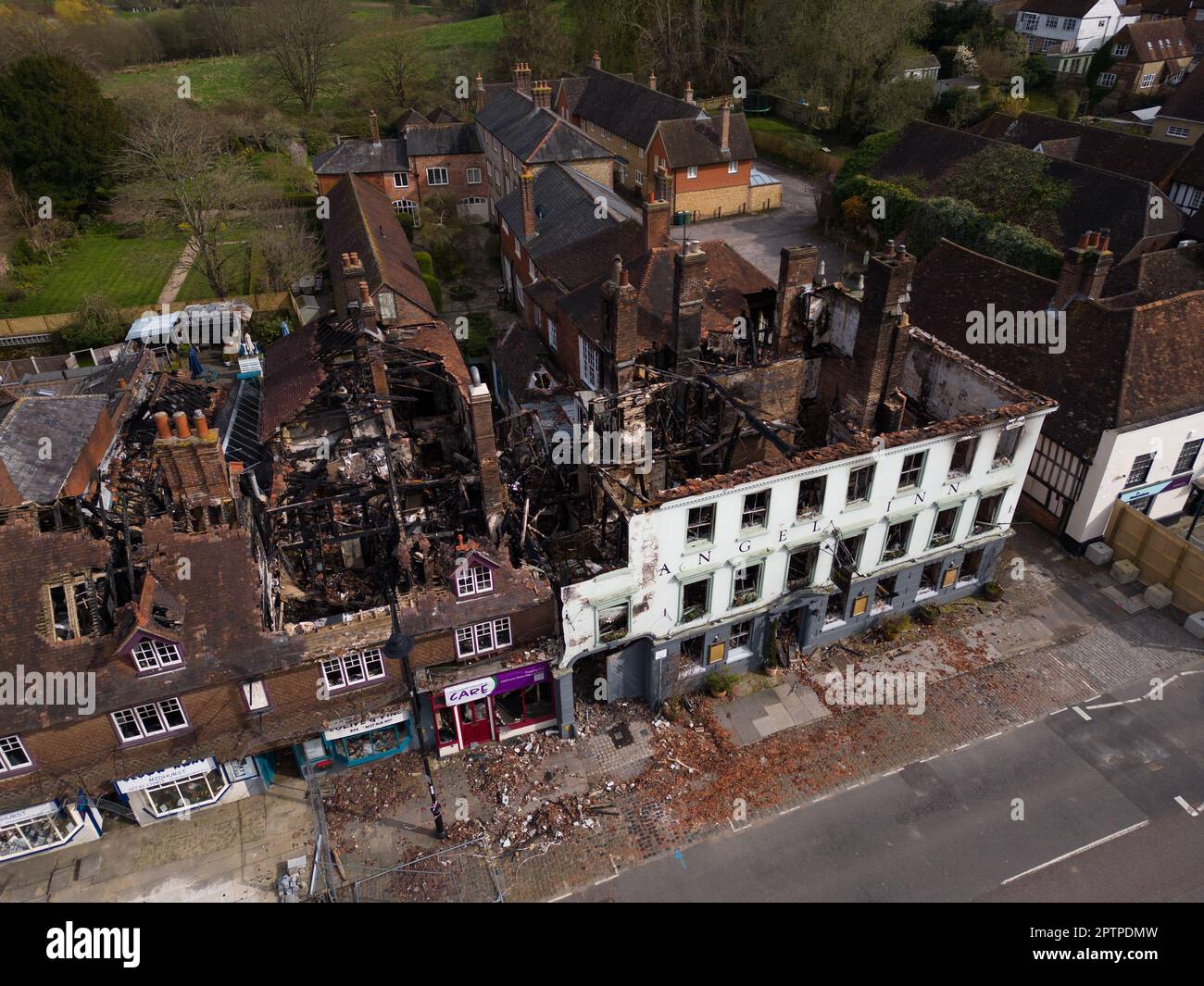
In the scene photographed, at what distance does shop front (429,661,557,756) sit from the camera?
22.9 metres

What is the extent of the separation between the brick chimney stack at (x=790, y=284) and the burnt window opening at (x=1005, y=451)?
8.10 metres

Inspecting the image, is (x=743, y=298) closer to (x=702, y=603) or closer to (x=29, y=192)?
(x=702, y=603)

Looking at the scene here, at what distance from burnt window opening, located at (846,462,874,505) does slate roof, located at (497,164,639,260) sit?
74.7 ft

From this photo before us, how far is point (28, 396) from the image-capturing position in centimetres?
3266

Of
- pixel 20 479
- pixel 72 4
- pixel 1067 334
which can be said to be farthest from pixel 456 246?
pixel 72 4

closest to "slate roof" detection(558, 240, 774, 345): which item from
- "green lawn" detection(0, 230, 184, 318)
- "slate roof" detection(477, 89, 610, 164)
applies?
"slate roof" detection(477, 89, 610, 164)

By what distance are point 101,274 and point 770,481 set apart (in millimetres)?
56309

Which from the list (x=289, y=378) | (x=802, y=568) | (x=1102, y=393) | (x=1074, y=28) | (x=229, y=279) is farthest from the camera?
(x=1074, y=28)

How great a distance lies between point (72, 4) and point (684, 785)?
373 ft

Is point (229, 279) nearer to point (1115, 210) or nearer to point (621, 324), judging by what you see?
point (621, 324)

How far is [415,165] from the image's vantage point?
63031 mm

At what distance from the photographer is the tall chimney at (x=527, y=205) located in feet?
144

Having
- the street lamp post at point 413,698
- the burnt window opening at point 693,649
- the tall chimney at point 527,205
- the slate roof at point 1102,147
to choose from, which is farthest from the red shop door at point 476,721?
the slate roof at point 1102,147

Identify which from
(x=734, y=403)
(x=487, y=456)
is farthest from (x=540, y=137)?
(x=487, y=456)
